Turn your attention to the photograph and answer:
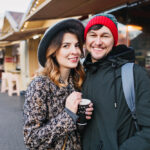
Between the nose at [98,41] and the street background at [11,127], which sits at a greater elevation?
the nose at [98,41]

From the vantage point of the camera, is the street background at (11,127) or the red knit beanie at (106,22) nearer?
the red knit beanie at (106,22)

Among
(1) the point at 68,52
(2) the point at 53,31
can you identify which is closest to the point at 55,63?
(1) the point at 68,52

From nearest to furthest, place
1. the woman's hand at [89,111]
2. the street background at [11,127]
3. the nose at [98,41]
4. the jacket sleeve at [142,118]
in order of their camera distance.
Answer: the jacket sleeve at [142,118] < the woman's hand at [89,111] < the nose at [98,41] < the street background at [11,127]

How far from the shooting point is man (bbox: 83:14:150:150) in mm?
1127

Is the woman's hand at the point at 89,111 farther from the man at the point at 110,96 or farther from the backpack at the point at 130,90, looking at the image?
the backpack at the point at 130,90

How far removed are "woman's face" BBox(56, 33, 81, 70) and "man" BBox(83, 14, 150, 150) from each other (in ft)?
0.45

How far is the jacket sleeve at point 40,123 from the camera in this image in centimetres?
125

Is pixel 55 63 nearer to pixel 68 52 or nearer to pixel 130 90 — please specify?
pixel 68 52

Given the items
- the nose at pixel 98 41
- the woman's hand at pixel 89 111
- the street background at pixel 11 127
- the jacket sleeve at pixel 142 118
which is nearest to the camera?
the jacket sleeve at pixel 142 118

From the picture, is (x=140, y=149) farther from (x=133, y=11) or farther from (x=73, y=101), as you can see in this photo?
(x=133, y=11)

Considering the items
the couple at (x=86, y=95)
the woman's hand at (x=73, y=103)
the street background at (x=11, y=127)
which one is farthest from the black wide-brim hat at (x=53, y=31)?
the street background at (x=11, y=127)

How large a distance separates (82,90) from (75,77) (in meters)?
0.17

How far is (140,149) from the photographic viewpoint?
3.63 feet

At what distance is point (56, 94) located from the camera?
138cm
